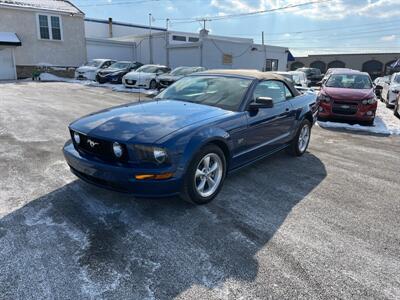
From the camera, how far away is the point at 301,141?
577cm

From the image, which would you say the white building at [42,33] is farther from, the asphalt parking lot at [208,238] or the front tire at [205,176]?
the front tire at [205,176]

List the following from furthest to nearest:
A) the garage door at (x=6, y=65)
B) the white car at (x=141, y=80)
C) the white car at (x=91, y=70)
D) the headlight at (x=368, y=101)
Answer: the garage door at (x=6, y=65), the white car at (x=91, y=70), the white car at (x=141, y=80), the headlight at (x=368, y=101)

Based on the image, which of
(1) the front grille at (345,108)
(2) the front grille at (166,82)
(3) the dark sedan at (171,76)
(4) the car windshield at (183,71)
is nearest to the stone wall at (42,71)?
(3) the dark sedan at (171,76)

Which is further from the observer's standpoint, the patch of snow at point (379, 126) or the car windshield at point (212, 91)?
the patch of snow at point (379, 126)

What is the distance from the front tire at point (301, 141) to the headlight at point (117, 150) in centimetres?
333

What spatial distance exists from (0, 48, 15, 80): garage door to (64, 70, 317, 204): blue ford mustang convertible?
22.2 meters

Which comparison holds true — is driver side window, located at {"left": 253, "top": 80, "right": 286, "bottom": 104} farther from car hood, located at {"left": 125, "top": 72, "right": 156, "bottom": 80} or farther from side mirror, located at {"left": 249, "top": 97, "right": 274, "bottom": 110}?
car hood, located at {"left": 125, "top": 72, "right": 156, "bottom": 80}

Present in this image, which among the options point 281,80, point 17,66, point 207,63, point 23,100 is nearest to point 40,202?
point 281,80

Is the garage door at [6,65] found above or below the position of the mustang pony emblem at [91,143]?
above

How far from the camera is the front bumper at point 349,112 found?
871 centimetres

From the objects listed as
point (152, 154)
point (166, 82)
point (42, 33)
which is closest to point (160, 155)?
point (152, 154)

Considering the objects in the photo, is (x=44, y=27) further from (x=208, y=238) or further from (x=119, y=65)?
(x=208, y=238)

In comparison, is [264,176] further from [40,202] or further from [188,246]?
[40,202]

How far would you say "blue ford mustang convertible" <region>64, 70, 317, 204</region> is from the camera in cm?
308
